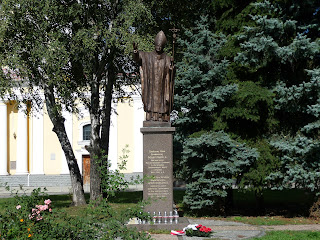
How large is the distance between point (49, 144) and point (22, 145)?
194 centimetres

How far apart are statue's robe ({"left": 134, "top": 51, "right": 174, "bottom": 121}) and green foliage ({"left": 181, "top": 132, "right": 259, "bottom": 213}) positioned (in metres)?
1.99

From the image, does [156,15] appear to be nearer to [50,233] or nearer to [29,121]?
[50,233]

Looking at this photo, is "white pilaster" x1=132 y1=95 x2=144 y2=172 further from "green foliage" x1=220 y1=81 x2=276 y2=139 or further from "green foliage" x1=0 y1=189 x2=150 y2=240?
"green foliage" x1=0 y1=189 x2=150 y2=240

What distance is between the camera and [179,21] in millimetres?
15406

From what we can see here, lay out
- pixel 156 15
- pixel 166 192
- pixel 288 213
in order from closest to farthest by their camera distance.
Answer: pixel 166 192 → pixel 288 213 → pixel 156 15

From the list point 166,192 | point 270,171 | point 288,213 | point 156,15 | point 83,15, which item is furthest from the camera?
point 156,15

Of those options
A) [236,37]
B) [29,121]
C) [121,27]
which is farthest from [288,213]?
[29,121]

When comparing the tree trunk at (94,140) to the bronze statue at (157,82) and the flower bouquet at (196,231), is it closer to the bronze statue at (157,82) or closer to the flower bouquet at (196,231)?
the bronze statue at (157,82)

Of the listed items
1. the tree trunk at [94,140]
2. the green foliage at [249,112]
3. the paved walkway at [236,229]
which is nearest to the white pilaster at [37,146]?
the tree trunk at [94,140]

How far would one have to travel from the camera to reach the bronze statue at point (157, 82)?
956 centimetres

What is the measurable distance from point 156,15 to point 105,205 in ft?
35.7

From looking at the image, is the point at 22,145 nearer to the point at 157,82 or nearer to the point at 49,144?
the point at 49,144

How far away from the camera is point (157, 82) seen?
378 inches

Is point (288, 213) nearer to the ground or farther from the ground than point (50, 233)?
nearer to the ground
